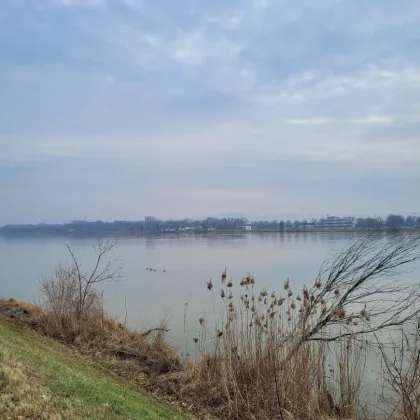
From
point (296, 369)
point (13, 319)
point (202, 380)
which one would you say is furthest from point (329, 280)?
point (13, 319)

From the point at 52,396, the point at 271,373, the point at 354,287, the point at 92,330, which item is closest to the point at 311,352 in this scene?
the point at 271,373

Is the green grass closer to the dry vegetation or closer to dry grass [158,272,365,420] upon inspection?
dry grass [158,272,365,420]

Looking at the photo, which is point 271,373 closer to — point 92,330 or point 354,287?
point 354,287

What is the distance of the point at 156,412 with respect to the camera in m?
5.28

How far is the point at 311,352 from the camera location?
6.07 metres

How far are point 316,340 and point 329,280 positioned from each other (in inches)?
38.3

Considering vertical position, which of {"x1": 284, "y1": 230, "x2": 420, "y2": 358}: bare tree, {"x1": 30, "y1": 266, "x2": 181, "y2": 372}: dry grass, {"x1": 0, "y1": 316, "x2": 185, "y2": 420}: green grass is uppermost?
{"x1": 284, "y1": 230, "x2": 420, "y2": 358}: bare tree

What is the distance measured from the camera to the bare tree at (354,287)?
6.29m

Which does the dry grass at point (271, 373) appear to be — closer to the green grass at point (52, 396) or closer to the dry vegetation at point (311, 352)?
the dry vegetation at point (311, 352)

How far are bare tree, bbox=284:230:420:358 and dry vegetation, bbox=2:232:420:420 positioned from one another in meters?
0.01

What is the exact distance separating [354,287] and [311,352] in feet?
4.19

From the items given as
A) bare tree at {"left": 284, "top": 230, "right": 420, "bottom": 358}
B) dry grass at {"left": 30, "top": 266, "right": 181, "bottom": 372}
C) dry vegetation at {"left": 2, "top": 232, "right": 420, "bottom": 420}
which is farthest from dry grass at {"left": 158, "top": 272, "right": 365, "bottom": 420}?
dry grass at {"left": 30, "top": 266, "right": 181, "bottom": 372}

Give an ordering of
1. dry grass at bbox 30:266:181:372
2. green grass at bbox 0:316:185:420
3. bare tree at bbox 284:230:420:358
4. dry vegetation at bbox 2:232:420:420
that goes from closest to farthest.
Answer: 1. green grass at bbox 0:316:185:420
2. dry vegetation at bbox 2:232:420:420
3. bare tree at bbox 284:230:420:358
4. dry grass at bbox 30:266:181:372

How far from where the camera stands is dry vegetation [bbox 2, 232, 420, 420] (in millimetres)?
5617
